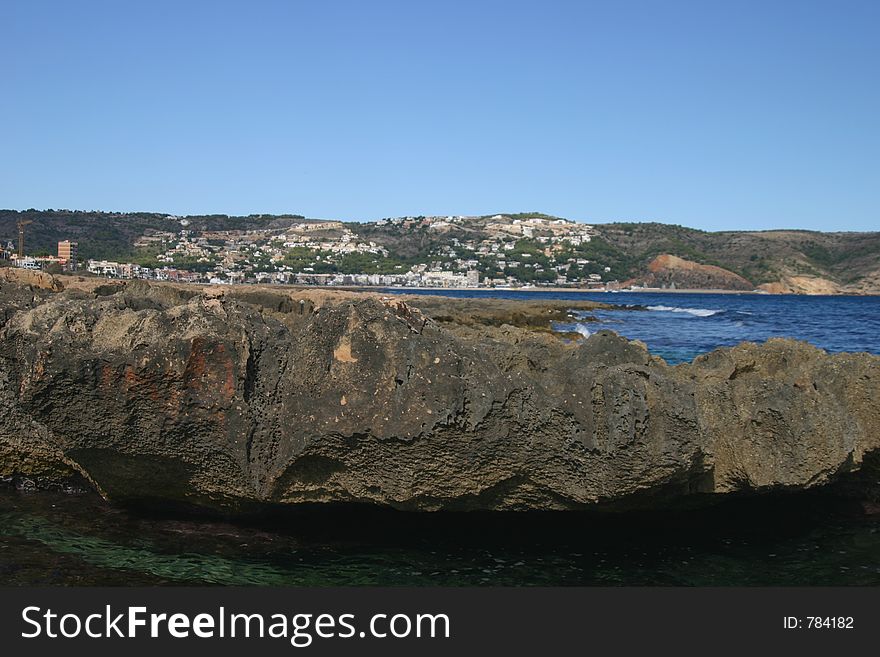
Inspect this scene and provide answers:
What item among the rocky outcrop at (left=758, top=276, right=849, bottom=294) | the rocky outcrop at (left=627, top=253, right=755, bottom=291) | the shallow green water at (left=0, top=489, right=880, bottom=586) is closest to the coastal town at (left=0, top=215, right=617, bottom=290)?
the rocky outcrop at (left=627, top=253, right=755, bottom=291)

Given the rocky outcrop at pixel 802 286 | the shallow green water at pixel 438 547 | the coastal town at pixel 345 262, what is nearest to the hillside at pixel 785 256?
the rocky outcrop at pixel 802 286

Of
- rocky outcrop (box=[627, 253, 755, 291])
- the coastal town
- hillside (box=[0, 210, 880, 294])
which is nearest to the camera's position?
the coastal town

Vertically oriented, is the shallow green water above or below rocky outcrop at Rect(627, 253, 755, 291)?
below

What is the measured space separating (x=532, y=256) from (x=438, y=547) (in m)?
186

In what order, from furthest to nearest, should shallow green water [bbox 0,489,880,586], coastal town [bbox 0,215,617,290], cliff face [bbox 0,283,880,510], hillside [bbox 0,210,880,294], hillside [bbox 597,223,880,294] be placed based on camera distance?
hillside [bbox 0,210,880,294], hillside [bbox 597,223,880,294], coastal town [bbox 0,215,617,290], shallow green water [bbox 0,489,880,586], cliff face [bbox 0,283,880,510]

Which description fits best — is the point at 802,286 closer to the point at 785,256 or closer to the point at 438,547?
the point at 785,256

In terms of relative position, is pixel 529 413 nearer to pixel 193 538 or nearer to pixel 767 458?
pixel 767 458

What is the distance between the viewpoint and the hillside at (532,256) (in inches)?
5886

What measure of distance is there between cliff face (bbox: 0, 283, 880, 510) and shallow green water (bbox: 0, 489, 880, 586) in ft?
1.69

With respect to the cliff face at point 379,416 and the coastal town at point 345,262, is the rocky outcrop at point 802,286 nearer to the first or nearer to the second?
the coastal town at point 345,262

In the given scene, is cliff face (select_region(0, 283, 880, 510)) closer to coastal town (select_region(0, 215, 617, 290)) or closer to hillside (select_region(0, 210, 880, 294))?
coastal town (select_region(0, 215, 617, 290))

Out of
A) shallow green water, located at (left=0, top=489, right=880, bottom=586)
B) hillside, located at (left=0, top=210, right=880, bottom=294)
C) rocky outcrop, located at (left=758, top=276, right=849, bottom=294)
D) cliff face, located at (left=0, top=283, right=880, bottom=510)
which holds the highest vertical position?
hillside, located at (left=0, top=210, right=880, bottom=294)

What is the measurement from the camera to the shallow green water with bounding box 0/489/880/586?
6012mm

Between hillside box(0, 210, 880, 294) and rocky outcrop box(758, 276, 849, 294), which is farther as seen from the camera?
hillside box(0, 210, 880, 294)
